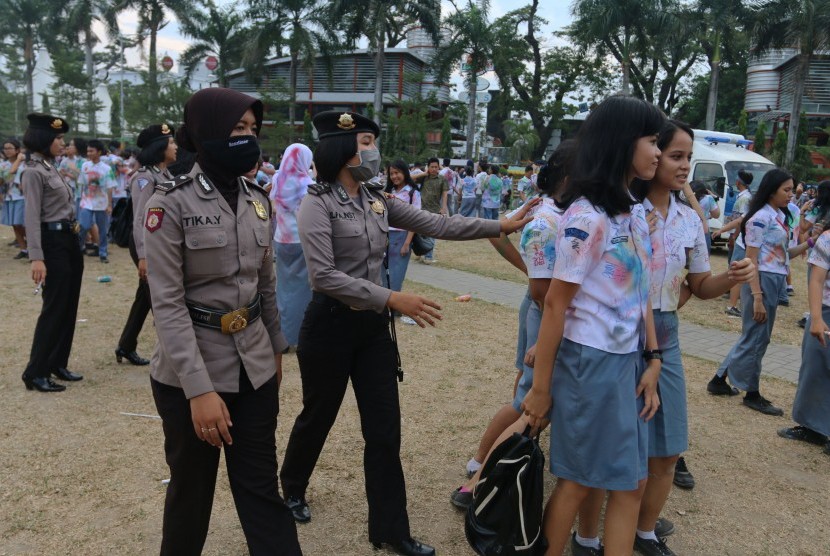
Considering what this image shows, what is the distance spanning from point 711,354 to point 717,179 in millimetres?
9750

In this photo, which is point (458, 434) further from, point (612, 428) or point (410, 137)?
point (410, 137)

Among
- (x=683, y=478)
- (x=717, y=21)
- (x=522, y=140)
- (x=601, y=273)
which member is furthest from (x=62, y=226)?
(x=522, y=140)

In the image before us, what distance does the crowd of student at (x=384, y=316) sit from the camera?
229 centimetres

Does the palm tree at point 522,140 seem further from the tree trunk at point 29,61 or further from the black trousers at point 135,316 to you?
the black trousers at point 135,316

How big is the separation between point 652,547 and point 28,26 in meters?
51.6

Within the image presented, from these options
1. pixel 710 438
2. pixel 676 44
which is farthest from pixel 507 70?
pixel 710 438

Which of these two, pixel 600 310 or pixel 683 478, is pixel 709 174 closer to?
pixel 683 478

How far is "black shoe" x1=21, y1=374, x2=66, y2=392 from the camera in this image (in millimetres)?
4980

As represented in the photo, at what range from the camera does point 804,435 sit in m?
4.66

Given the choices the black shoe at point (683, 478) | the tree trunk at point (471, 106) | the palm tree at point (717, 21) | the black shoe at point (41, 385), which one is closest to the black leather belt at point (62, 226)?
the black shoe at point (41, 385)

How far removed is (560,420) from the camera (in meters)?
2.54

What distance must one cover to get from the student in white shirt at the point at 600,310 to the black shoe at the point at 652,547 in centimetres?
82

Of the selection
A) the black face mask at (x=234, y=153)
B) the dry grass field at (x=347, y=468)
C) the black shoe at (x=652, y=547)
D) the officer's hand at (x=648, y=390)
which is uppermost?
the black face mask at (x=234, y=153)

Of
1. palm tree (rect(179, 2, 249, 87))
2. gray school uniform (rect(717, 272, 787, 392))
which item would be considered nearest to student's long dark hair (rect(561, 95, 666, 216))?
gray school uniform (rect(717, 272, 787, 392))
